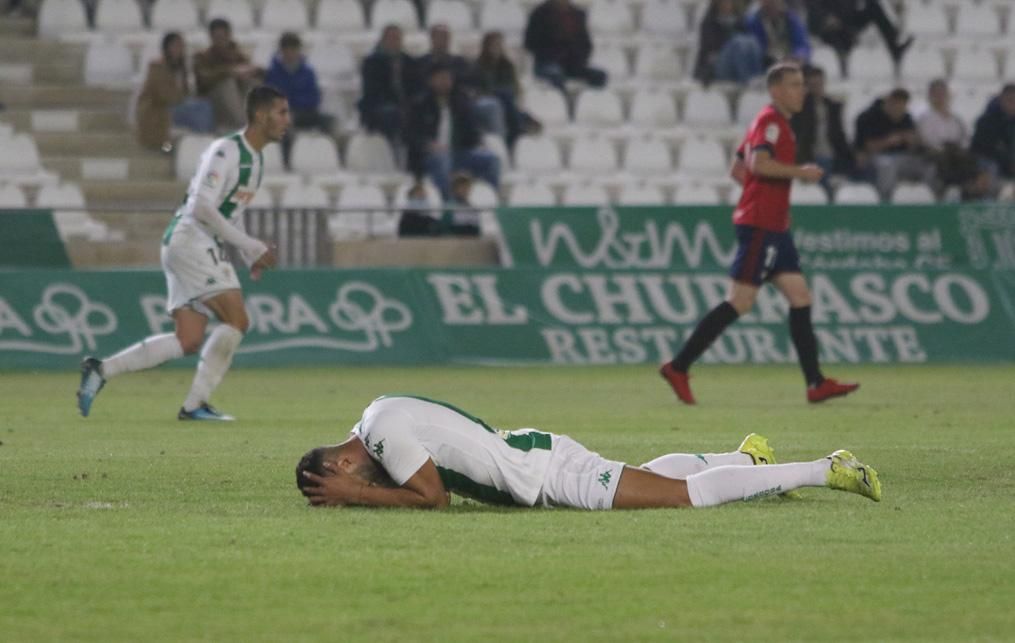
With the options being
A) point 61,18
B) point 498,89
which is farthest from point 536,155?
point 61,18

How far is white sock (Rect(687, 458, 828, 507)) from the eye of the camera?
291 inches

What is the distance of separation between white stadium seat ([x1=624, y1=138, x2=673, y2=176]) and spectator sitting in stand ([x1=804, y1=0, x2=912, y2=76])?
12.7 feet

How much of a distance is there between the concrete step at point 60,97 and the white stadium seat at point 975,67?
10.8 meters

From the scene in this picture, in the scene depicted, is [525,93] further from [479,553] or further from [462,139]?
[479,553]

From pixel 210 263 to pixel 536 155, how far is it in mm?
10027

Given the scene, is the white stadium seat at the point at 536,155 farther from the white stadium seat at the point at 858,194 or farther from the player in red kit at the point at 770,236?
the player in red kit at the point at 770,236

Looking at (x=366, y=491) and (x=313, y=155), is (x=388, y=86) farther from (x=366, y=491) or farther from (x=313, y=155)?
(x=366, y=491)

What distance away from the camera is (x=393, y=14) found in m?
23.4

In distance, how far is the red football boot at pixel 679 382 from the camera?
543 inches

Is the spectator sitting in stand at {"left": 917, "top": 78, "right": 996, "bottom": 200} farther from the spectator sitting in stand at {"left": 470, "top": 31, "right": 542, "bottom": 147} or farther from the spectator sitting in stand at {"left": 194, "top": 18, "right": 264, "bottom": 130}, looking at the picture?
the spectator sitting in stand at {"left": 194, "top": 18, "right": 264, "bottom": 130}

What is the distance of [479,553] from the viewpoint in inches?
249

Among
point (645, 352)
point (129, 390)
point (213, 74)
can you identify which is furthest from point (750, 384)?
point (213, 74)

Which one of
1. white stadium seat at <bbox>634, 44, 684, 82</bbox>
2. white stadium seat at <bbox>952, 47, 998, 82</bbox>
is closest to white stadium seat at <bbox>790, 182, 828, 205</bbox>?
white stadium seat at <bbox>634, 44, 684, 82</bbox>

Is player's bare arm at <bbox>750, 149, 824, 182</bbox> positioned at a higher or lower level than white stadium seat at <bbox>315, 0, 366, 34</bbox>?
higher
